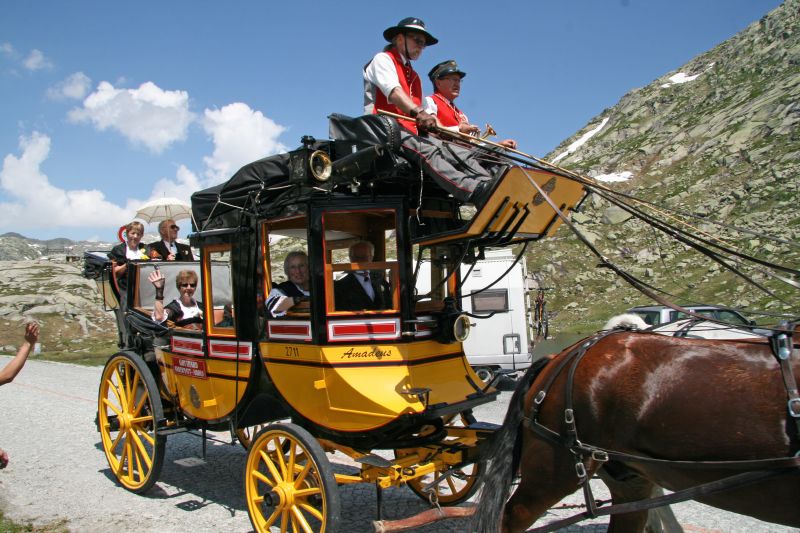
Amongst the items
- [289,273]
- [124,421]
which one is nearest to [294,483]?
[289,273]

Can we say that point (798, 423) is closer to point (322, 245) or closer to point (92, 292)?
point (322, 245)

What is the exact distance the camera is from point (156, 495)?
615cm

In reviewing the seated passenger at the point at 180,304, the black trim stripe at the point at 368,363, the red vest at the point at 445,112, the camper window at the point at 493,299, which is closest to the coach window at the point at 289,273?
the black trim stripe at the point at 368,363

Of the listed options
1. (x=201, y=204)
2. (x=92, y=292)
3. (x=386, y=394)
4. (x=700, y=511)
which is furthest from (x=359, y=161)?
(x=92, y=292)

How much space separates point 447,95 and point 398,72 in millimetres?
784

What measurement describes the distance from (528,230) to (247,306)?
8.12 feet

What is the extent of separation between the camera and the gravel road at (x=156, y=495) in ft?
17.3

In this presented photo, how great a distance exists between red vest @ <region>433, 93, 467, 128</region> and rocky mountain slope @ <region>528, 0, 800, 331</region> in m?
12.2

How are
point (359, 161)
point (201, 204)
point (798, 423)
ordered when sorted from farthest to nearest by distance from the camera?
point (201, 204) → point (359, 161) → point (798, 423)

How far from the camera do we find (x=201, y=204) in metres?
5.80

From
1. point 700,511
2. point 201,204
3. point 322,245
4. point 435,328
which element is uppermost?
point 201,204

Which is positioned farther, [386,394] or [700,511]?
[700,511]

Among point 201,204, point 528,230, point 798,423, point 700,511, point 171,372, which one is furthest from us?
point 171,372

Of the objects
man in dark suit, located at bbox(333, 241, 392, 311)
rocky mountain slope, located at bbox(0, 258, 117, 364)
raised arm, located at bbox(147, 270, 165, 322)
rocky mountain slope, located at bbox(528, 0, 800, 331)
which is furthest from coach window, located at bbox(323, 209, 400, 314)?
rocky mountain slope, located at bbox(0, 258, 117, 364)
